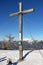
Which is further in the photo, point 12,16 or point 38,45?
point 38,45

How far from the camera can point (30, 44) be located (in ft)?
39.3

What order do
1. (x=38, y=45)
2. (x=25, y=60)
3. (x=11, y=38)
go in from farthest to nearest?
(x=11, y=38), (x=38, y=45), (x=25, y=60)

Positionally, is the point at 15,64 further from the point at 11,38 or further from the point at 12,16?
the point at 11,38

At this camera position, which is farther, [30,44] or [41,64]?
[30,44]

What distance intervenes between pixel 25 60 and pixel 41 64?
0.85 meters

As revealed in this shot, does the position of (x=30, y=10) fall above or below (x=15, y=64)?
above

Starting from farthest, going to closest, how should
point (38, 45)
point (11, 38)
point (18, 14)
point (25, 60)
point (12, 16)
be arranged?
1. point (11, 38)
2. point (38, 45)
3. point (12, 16)
4. point (18, 14)
5. point (25, 60)

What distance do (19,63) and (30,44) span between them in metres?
6.73

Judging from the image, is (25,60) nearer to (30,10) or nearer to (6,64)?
(6,64)

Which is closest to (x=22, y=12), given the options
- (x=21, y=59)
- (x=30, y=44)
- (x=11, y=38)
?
(x=21, y=59)

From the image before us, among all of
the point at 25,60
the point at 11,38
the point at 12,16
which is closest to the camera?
the point at 25,60

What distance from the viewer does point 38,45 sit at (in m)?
11.9

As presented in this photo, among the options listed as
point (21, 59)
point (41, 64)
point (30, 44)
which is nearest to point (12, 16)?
point (21, 59)

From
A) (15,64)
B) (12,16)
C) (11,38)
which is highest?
(12,16)
